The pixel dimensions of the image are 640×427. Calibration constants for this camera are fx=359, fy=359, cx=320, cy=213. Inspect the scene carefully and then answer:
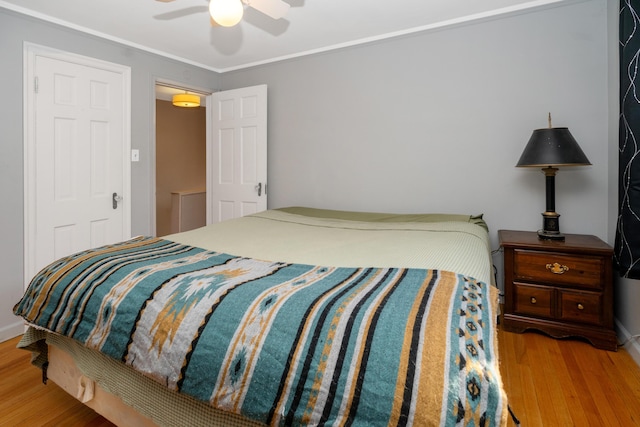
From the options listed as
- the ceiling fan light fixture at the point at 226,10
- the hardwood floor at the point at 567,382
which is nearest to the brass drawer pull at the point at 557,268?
the hardwood floor at the point at 567,382

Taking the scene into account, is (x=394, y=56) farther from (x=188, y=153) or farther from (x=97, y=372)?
(x=188, y=153)

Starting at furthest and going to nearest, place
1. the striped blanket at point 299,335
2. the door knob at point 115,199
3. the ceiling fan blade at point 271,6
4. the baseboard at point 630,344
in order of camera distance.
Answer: the door knob at point 115,199 → the baseboard at point 630,344 → the ceiling fan blade at point 271,6 → the striped blanket at point 299,335

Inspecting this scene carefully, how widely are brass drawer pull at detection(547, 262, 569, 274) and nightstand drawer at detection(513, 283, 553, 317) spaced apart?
126 millimetres

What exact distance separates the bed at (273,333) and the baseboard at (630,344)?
1213mm

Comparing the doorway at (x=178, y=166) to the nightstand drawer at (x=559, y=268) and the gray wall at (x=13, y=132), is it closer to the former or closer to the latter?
the gray wall at (x=13, y=132)

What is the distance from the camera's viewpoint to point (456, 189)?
9.60 ft

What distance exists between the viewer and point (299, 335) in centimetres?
92

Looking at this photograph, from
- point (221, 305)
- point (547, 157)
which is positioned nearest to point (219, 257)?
point (221, 305)

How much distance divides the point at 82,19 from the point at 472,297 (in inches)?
131

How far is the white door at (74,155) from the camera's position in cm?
266

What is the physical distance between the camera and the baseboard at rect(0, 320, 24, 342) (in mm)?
2487

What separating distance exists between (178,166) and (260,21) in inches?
159

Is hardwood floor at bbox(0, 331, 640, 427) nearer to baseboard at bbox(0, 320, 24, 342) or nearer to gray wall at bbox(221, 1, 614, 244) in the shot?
Result: baseboard at bbox(0, 320, 24, 342)

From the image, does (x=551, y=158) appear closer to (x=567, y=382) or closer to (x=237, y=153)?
(x=567, y=382)
